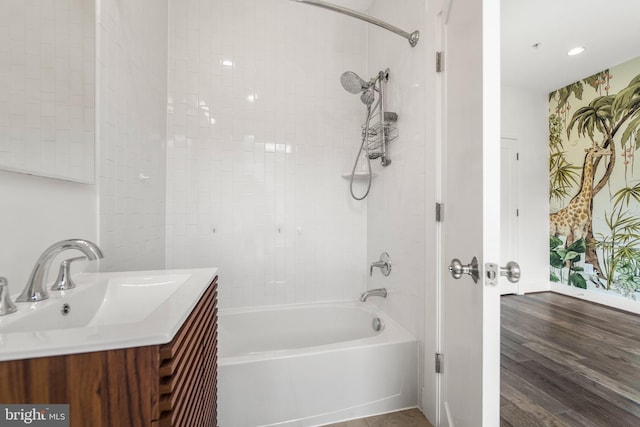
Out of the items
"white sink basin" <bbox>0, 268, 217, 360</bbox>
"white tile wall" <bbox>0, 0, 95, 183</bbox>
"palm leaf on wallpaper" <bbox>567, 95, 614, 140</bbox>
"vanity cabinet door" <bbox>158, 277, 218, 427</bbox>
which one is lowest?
"vanity cabinet door" <bbox>158, 277, 218, 427</bbox>

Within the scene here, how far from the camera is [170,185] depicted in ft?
6.50

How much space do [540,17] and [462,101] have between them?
2.23 metres

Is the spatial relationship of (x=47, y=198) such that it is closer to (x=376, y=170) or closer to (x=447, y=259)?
(x=447, y=259)

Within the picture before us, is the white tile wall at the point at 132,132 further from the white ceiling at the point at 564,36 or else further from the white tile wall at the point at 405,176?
the white ceiling at the point at 564,36

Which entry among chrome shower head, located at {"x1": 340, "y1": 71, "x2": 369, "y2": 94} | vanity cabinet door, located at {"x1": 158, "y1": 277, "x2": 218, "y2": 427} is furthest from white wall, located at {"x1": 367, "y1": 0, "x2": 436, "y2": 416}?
vanity cabinet door, located at {"x1": 158, "y1": 277, "x2": 218, "y2": 427}

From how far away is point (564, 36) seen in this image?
2.45 m

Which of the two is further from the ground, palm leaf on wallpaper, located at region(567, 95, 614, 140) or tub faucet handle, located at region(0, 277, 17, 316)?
palm leaf on wallpaper, located at region(567, 95, 614, 140)

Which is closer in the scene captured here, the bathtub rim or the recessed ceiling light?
the bathtub rim

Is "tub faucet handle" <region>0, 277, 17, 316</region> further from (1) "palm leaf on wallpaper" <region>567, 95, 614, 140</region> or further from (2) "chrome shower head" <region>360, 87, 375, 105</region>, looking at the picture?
(1) "palm leaf on wallpaper" <region>567, 95, 614, 140</region>

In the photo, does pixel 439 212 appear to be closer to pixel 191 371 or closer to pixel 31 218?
pixel 191 371

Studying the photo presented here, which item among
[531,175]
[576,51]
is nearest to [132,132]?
[576,51]

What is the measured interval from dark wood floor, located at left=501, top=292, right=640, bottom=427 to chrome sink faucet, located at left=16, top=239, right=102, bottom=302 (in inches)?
78.3

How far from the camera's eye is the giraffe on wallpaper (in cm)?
317

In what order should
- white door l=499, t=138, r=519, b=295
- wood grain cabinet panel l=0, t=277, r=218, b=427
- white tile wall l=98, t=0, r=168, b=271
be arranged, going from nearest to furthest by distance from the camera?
wood grain cabinet panel l=0, t=277, r=218, b=427 < white tile wall l=98, t=0, r=168, b=271 < white door l=499, t=138, r=519, b=295
